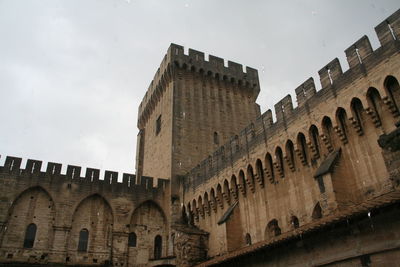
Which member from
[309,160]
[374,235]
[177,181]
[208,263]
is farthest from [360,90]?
[177,181]

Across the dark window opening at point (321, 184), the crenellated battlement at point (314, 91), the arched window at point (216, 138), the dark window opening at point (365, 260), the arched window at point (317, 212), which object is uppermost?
the arched window at point (216, 138)

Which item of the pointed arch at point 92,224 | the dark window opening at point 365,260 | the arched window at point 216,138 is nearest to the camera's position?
the dark window opening at point 365,260

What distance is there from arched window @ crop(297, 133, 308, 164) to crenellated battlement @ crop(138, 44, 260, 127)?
14557 millimetres

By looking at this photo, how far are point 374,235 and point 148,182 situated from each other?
15731 mm

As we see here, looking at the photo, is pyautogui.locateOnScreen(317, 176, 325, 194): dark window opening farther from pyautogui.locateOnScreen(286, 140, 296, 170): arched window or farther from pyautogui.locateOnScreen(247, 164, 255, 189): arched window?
pyautogui.locateOnScreen(247, 164, 255, 189): arched window

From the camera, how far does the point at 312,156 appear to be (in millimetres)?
13320

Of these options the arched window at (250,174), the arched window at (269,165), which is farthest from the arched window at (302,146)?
the arched window at (250,174)

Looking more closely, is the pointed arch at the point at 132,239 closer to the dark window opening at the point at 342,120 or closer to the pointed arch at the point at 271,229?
the pointed arch at the point at 271,229

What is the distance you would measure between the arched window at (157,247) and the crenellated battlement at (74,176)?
2.85 m

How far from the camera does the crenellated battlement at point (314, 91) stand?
A: 11.1 m

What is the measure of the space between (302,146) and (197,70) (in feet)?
49.0

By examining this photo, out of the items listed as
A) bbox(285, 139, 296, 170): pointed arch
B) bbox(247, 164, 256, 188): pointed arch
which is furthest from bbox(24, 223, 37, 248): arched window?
bbox(285, 139, 296, 170): pointed arch

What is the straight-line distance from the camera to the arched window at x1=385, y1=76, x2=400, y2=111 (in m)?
10.6

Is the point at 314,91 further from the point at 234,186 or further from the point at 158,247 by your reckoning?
the point at 158,247
